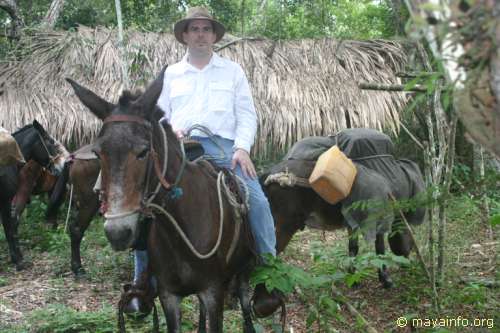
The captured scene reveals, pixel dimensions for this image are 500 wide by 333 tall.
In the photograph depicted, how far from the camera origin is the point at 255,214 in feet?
12.3

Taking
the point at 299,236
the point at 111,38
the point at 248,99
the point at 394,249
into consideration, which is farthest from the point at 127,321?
the point at 111,38

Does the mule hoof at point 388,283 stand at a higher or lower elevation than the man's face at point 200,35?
lower

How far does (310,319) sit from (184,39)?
7.45 feet

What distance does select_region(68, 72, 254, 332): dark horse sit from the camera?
2.78 meters

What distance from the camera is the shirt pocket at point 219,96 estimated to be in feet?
12.8

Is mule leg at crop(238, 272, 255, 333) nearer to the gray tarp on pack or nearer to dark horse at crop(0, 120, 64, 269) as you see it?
the gray tarp on pack

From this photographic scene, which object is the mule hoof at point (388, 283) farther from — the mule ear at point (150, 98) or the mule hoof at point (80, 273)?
the mule ear at point (150, 98)

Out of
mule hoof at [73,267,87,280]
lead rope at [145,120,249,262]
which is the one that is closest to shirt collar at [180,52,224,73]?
lead rope at [145,120,249,262]

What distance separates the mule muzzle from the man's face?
1.62 m

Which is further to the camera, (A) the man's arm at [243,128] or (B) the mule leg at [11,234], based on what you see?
(B) the mule leg at [11,234]

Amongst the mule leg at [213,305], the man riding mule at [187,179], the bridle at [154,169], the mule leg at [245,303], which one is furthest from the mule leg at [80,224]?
the bridle at [154,169]

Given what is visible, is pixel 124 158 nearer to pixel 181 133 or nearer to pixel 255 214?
pixel 181 133

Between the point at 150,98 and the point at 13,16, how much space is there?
9906mm

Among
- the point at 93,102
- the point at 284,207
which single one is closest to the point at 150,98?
the point at 93,102
